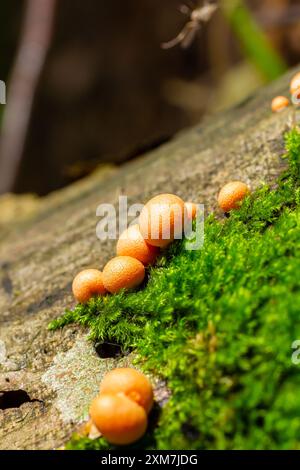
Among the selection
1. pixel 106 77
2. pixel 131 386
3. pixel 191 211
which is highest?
pixel 106 77

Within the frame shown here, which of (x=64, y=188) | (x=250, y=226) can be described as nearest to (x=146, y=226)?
(x=250, y=226)

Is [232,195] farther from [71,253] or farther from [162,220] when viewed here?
[71,253]

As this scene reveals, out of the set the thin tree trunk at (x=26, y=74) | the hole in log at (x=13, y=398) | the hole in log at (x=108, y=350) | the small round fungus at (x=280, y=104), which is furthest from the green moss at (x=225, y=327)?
the thin tree trunk at (x=26, y=74)

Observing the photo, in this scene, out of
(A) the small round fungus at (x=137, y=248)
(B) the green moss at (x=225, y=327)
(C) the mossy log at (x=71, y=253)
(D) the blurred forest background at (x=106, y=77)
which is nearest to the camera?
(B) the green moss at (x=225, y=327)

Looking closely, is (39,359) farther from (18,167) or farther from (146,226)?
(18,167)

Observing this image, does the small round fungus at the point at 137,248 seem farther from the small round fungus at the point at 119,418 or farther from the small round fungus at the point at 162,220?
the small round fungus at the point at 119,418

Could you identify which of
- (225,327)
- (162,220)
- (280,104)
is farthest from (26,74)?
(225,327)

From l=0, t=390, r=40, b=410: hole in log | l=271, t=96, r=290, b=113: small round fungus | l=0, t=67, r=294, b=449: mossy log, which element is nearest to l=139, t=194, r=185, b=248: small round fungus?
l=0, t=67, r=294, b=449: mossy log
